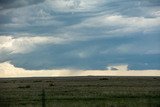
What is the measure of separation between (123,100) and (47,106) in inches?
325

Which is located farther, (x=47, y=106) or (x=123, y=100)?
(x=123, y=100)

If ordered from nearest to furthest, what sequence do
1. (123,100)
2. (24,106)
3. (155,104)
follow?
1. (155,104)
2. (24,106)
3. (123,100)

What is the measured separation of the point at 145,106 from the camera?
30.7 m

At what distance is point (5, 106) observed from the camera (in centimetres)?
3055

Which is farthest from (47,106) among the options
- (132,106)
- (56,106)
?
(132,106)

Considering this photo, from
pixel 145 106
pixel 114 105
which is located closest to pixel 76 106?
pixel 114 105

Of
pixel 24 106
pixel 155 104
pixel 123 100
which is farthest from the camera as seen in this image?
pixel 123 100

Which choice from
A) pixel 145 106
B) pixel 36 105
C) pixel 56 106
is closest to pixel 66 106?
pixel 56 106

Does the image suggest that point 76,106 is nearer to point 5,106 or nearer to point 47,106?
point 47,106

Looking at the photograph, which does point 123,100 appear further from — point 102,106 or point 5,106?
point 5,106

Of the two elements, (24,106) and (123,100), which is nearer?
(24,106)

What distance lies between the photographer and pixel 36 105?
3344 cm

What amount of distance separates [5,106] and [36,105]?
342 centimetres

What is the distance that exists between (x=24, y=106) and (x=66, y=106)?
3.59m
